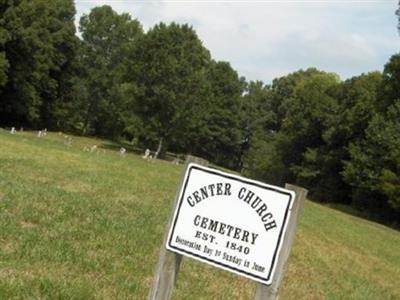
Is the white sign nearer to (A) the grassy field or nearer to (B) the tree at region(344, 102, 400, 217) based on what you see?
(A) the grassy field

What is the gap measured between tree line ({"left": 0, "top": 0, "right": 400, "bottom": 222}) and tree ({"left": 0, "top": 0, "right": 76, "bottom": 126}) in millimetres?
118

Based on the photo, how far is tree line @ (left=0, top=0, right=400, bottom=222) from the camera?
49344 millimetres

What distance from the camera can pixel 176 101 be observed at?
187ft

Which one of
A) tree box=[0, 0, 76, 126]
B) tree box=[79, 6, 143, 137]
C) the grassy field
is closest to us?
the grassy field

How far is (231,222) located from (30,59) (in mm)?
60726

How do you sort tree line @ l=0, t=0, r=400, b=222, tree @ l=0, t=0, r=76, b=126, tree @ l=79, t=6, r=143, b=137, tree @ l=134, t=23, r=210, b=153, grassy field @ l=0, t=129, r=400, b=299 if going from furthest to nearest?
tree @ l=79, t=6, r=143, b=137 → tree @ l=0, t=0, r=76, b=126 → tree @ l=134, t=23, r=210, b=153 → tree line @ l=0, t=0, r=400, b=222 → grassy field @ l=0, t=129, r=400, b=299

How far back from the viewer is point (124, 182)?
19.8 m

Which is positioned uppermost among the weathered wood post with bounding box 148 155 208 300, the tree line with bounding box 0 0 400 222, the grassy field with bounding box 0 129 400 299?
the tree line with bounding box 0 0 400 222

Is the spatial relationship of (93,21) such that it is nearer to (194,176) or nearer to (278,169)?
(278,169)

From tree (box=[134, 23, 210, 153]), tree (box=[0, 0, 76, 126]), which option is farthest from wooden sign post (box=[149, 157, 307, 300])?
tree (box=[0, 0, 76, 126])

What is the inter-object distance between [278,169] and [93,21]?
28.3m

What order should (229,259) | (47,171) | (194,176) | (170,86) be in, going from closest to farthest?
(229,259), (194,176), (47,171), (170,86)

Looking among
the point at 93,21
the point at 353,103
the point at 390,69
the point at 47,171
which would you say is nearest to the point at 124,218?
the point at 47,171

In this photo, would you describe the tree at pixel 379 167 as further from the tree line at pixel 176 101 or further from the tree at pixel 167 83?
the tree at pixel 167 83
